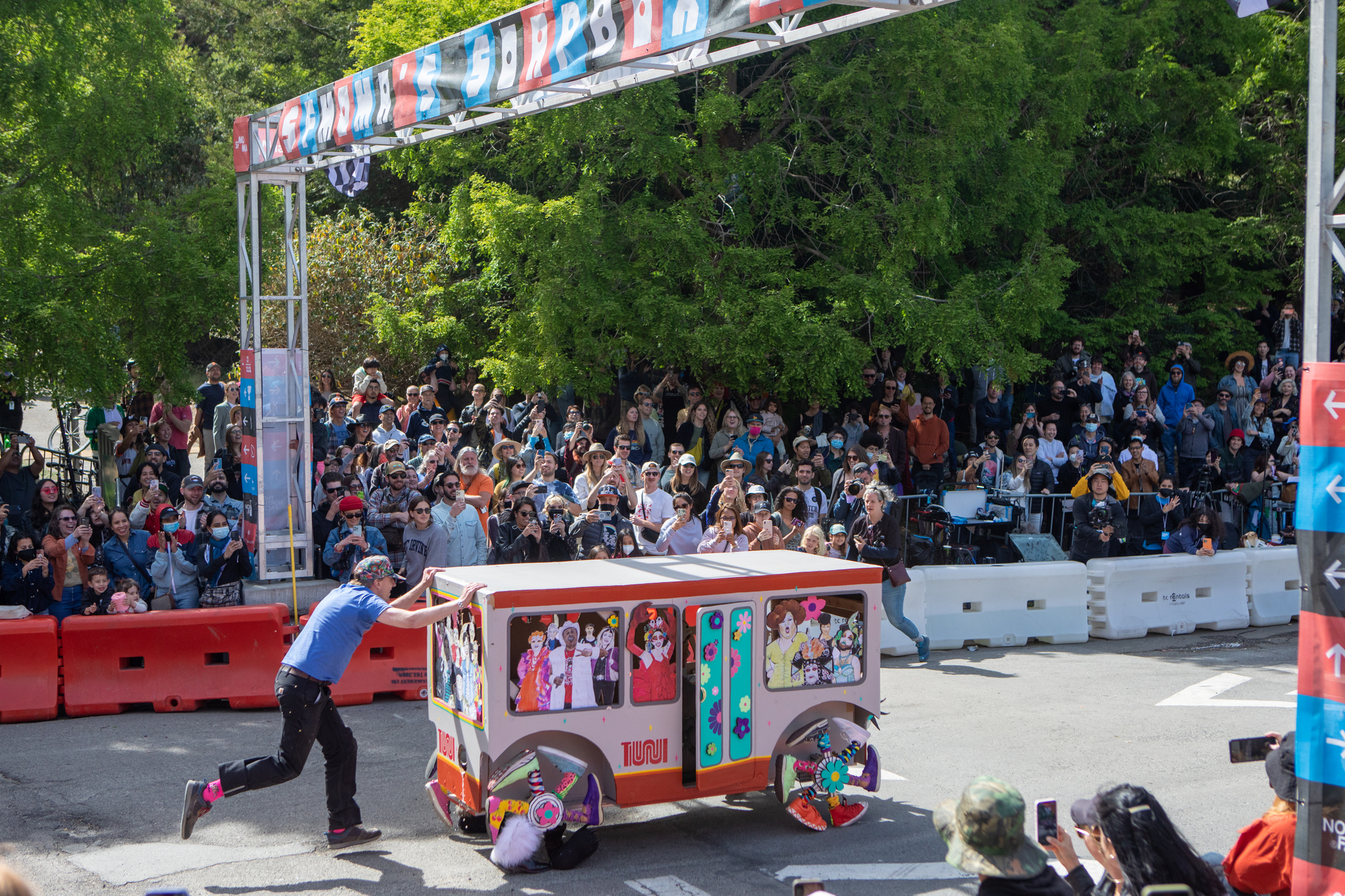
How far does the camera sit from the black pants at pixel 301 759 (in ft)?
24.3

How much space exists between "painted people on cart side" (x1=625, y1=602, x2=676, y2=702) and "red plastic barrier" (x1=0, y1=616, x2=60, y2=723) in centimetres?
571

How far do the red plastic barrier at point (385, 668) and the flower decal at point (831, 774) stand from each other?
439 centimetres

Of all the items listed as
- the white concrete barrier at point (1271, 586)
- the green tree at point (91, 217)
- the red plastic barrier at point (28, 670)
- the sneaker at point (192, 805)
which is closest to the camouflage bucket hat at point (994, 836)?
the sneaker at point (192, 805)

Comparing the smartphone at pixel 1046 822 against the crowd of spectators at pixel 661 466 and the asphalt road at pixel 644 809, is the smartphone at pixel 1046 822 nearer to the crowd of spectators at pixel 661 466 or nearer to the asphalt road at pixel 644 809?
the asphalt road at pixel 644 809

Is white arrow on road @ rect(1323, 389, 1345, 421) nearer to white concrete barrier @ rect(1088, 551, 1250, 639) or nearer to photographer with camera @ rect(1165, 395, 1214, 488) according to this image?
white concrete barrier @ rect(1088, 551, 1250, 639)

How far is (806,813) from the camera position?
7809 mm

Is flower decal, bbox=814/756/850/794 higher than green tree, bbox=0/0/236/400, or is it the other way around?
green tree, bbox=0/0/236/400

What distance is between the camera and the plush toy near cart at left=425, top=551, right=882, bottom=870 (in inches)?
283

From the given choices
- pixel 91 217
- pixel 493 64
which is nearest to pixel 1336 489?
pixel 493 64

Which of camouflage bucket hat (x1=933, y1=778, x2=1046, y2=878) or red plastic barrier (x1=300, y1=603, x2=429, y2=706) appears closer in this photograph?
camouflage bucket hat (x1=933, y1=778, x2=1046, y2=878)

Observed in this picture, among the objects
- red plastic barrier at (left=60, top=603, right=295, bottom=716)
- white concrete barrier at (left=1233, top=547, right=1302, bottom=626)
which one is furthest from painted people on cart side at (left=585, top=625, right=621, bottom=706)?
white concrete barrier at (left=1233, top=547, right=1302, bottom=626)

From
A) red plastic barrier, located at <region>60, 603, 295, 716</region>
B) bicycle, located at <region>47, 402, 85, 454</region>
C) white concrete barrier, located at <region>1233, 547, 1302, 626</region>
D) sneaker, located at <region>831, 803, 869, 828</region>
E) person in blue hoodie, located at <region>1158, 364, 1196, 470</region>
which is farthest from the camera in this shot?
person in blue hoodie, located at <region>1158, 364, 1196, 470</region>

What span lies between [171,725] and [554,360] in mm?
7939

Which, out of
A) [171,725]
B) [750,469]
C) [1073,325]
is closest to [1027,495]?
[750,469]
